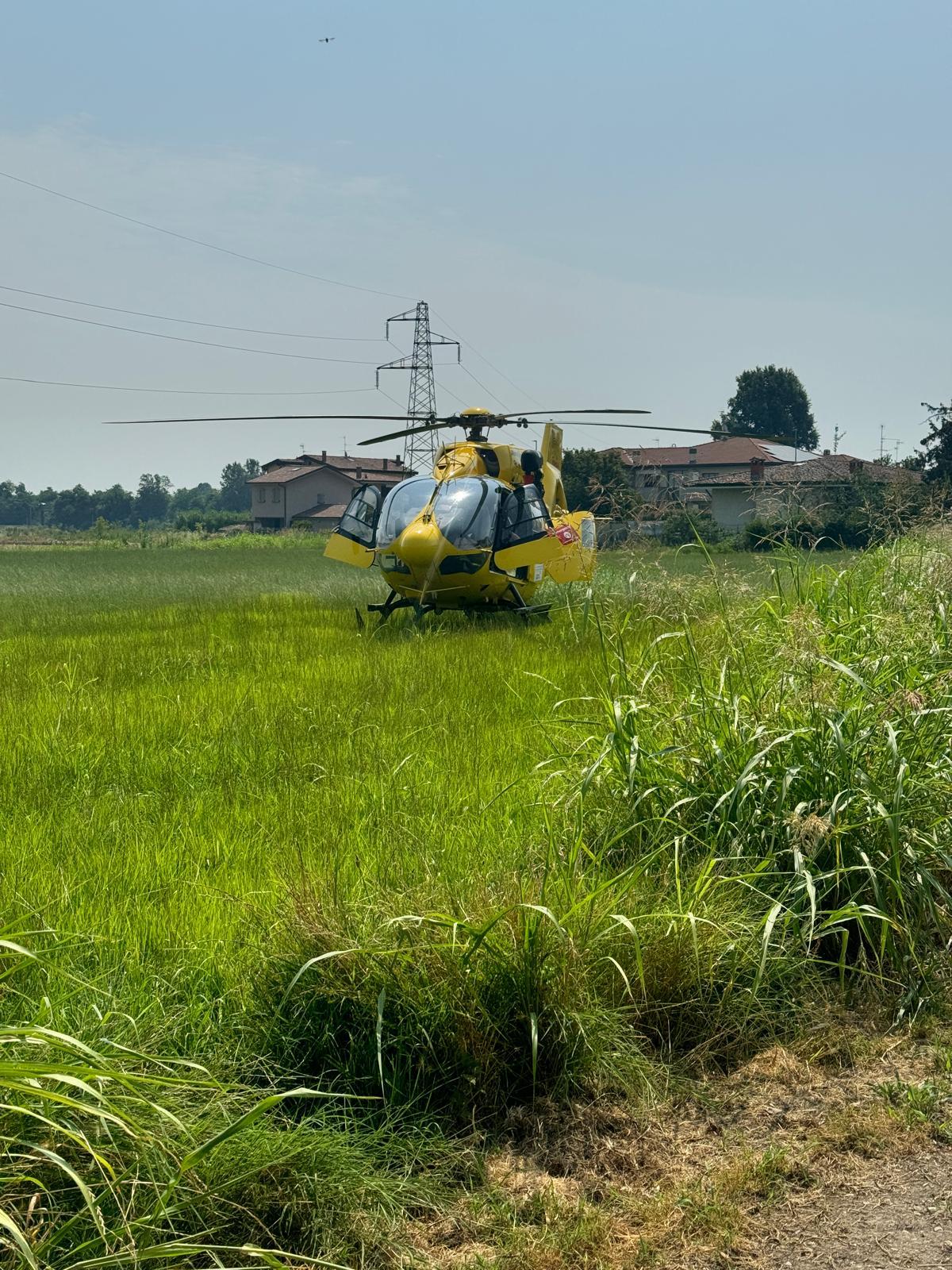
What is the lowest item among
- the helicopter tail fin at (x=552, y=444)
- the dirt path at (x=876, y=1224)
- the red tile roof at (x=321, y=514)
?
the dirt path at (x=876, y=1224)

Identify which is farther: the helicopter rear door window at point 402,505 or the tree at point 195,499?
the tree at point 195,499

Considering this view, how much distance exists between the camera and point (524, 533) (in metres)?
13.1

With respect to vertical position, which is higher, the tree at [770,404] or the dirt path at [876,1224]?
the tree at [770,404]

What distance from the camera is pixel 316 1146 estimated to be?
240cm

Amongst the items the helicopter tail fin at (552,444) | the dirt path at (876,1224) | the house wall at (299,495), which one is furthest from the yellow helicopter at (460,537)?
the house wall at (299,495)

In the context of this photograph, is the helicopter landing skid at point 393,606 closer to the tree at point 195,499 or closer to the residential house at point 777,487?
the residential house at point 777,487

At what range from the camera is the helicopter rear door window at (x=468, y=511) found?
12.8 meters

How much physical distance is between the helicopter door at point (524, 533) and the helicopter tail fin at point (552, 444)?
387 cm

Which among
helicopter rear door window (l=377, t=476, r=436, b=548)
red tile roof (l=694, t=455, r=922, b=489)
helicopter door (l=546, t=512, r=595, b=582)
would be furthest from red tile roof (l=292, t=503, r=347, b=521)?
red tile roof (l=694, t=455, r=922, b=489)

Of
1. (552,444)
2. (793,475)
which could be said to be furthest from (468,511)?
A: (793,475)

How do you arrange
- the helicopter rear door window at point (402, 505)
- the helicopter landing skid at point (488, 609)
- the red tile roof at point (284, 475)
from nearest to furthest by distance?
1. the helicopter landing skid at point (488, 609)
2. the helicopter rear door window at point (402, 505)
3. the red tile roof at point (284, 475)

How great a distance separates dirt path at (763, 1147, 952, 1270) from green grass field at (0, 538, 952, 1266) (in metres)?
0.52

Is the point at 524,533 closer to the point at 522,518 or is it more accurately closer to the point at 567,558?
the point at 522,518

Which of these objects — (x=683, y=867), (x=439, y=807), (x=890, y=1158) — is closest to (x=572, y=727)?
(x=439, y=807)
